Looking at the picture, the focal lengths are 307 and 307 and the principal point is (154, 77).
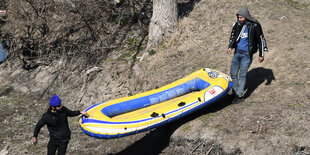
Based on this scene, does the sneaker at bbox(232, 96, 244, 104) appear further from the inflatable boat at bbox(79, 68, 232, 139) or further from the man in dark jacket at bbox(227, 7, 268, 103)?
the inflatable boat at bbox(79, 68, 232, 139)

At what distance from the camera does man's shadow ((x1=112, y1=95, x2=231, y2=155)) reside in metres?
6.83

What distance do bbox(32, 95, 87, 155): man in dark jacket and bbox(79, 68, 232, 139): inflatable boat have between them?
0.54 m

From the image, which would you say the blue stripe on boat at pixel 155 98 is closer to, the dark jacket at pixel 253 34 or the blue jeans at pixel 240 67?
the blue jeans at pixel 240 67

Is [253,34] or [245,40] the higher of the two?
[253,34]

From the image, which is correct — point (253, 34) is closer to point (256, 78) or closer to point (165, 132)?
point (256, 78)

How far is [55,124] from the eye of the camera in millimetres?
5195

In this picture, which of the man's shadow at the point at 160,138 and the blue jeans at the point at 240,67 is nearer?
the blue jeans at the point at 240,67

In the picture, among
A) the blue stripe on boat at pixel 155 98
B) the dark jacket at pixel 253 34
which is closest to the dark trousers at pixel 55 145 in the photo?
the blue stripe on boat at pixel 155 98

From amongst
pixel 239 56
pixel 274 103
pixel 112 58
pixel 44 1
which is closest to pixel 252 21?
pixel 239 56

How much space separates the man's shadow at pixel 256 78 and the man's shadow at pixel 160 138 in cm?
59

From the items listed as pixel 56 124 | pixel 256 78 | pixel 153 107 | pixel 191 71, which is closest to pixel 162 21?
pixel 191 71

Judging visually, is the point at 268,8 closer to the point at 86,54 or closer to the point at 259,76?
the point at 259,76

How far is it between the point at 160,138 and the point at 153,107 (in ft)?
2.47

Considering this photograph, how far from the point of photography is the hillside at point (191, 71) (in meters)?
5.93
